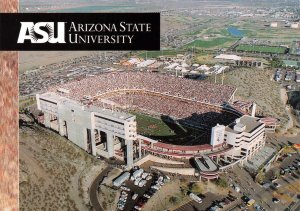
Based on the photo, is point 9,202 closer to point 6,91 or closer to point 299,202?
point 6,91

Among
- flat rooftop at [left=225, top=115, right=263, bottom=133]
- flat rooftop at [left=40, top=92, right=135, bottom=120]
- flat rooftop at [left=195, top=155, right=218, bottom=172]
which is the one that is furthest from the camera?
flat rooftop at [left=225, top=115, right=263, bottom=133]

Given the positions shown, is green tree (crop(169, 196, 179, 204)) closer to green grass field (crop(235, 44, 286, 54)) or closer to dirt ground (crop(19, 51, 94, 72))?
dirt ground (crop(19, 51, 94, 72))

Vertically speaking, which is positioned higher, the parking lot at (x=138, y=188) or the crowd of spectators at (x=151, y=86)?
the crowd of spectators at (x=151, y=86)

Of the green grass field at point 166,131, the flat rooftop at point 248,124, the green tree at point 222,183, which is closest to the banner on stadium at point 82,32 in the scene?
the green tree at point 222,183

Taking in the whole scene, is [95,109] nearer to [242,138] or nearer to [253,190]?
[242,138]

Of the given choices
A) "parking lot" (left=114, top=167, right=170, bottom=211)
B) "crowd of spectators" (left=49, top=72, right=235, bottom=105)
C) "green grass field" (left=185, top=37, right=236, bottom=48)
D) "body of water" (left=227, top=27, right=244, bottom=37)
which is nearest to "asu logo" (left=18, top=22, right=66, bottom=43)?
"parking lot" (left=114, top=167, right=170, bottom=211)

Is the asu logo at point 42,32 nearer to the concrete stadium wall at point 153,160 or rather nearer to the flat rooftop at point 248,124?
the concrete stadium wall at point 153,160

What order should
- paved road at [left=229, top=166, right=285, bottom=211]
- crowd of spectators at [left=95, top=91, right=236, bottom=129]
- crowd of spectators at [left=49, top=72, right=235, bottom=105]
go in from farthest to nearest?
crowd of spectators at [left=49, top=72, right=235, bottom=105]
crowd of spectators at [left=95, top=91, right=236, bottom=129]
paved road at [left=229, top=166, right=285, bottom=211]
